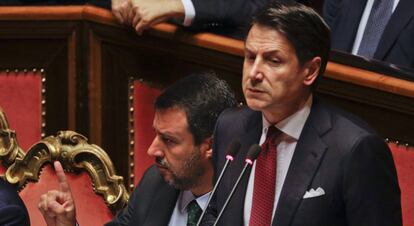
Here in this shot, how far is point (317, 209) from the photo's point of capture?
88.8 inches

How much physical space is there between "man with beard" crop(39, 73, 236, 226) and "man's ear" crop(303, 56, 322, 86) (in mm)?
477

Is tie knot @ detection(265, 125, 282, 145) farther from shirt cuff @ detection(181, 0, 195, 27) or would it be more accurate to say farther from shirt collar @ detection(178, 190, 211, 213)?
shirt cuff @ detection(181, 0, 195, 27)

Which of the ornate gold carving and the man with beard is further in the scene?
the ornate gold carving

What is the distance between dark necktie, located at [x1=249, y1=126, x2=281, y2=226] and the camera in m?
2.33

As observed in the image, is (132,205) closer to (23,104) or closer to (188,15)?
(188,15)

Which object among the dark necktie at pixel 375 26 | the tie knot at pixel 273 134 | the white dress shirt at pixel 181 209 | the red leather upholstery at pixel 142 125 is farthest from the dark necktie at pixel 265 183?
the red leather upholstery at pixel 142 125

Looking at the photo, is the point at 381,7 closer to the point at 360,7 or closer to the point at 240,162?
the point at 360,7

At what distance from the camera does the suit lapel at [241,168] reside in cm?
237

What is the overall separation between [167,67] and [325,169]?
0.89m

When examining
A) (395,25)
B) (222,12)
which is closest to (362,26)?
(395,25)

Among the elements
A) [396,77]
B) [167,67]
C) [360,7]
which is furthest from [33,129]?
[396,77]

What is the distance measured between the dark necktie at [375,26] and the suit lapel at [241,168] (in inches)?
24.5

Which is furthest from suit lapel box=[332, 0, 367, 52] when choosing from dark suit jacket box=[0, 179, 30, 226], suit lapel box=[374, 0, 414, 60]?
dark suit jacket box=[0, 179, 30, 226]

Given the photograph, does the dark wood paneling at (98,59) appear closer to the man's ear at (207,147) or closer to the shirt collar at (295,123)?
the man's ear at (207,147)
